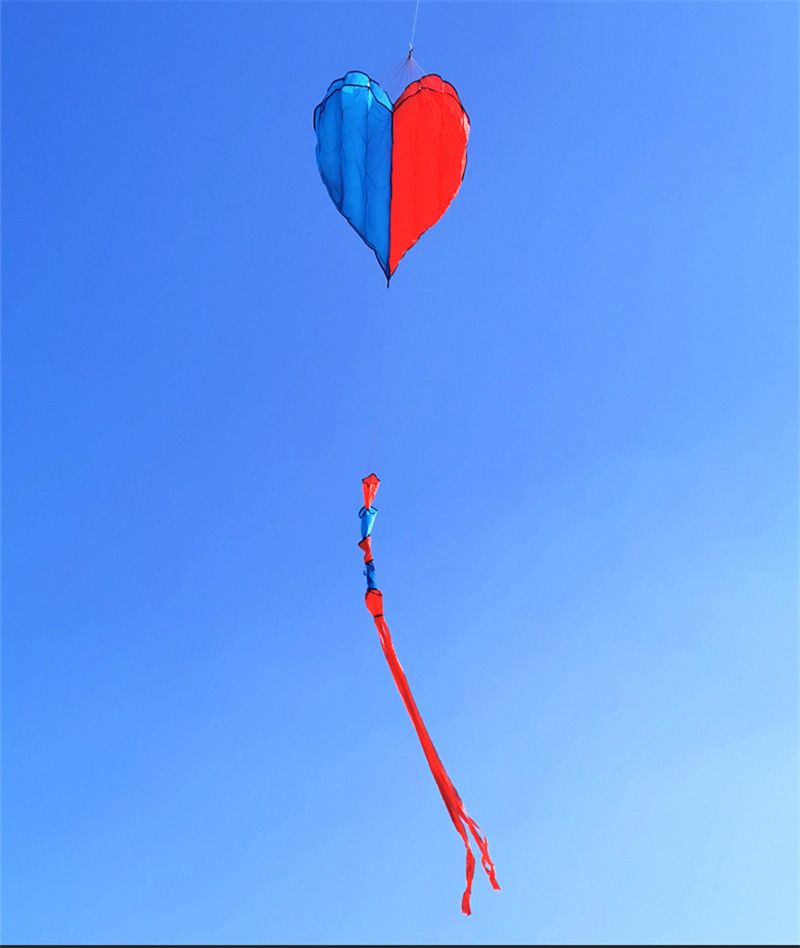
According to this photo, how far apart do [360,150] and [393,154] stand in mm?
465

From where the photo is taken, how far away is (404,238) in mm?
12430

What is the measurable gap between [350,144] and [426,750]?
323 inches

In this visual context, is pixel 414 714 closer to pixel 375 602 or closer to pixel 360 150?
pixel 375 602

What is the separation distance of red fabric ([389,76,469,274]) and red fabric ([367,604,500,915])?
518 centimetres

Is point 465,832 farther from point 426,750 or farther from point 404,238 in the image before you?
point 404,238

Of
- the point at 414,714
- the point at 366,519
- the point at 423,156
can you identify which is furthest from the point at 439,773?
the point at 423,156

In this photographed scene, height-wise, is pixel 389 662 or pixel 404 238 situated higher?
pixel 404 238

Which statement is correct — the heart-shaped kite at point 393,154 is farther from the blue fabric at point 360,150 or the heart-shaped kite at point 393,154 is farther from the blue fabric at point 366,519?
the blue fabric at point 366,519

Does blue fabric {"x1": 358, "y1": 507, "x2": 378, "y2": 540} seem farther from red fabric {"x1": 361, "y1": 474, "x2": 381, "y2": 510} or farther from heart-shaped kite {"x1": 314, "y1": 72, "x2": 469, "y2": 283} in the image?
heart-shaped kite {"x1": 314, "y1": 72, "x2": 469, "y2": 283}

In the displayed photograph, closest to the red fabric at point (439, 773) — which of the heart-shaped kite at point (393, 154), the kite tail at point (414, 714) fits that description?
the kite tail at point (414, 714)

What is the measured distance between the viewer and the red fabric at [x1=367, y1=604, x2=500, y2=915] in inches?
334

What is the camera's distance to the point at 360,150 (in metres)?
12.5

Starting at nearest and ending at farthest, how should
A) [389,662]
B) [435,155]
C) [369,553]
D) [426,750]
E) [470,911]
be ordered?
[470,911], [426,750], [389,662], [369,553], [435,155]

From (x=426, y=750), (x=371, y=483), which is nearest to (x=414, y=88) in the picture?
(x=371, y=483)
